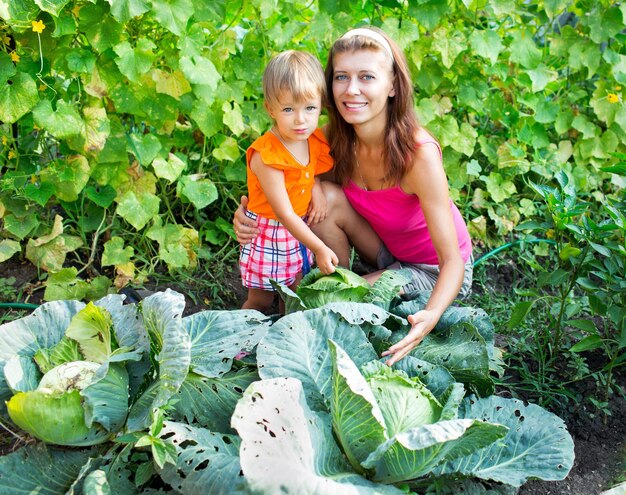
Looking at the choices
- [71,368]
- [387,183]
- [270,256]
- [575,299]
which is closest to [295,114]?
[387,183]

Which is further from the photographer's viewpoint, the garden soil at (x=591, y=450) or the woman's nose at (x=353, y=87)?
the woman's nose at (x=353, y=87)

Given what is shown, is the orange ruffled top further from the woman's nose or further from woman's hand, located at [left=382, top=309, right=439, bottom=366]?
woman's hand, located at [left=382, top=309, right=439, bottom=366]

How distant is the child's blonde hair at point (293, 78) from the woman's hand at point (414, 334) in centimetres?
84

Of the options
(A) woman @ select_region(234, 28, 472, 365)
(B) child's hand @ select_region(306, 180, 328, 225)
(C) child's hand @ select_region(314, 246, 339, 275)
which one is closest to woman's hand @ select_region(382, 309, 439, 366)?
(A) woman @ select_region(234, 28, 472, 365)

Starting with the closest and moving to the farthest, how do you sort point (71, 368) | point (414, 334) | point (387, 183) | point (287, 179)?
point (71, 368) → point (414, 334) → point (287, 179) → point (387, 183)

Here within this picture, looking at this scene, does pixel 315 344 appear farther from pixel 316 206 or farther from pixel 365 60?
pixel 365 60

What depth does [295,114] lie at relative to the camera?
7.70ft

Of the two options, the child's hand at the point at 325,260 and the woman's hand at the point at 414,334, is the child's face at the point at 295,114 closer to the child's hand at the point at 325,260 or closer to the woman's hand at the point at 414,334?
the child's hand at the point at 325,260

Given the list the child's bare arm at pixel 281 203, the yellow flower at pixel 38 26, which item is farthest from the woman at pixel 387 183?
the yellow flower at pixel 38 26

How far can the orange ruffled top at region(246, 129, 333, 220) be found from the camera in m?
2.43

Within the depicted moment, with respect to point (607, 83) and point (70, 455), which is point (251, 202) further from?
point (607, 83)

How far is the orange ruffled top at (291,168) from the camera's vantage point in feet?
7.97

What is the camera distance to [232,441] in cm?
176

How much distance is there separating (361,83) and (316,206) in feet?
1.81
